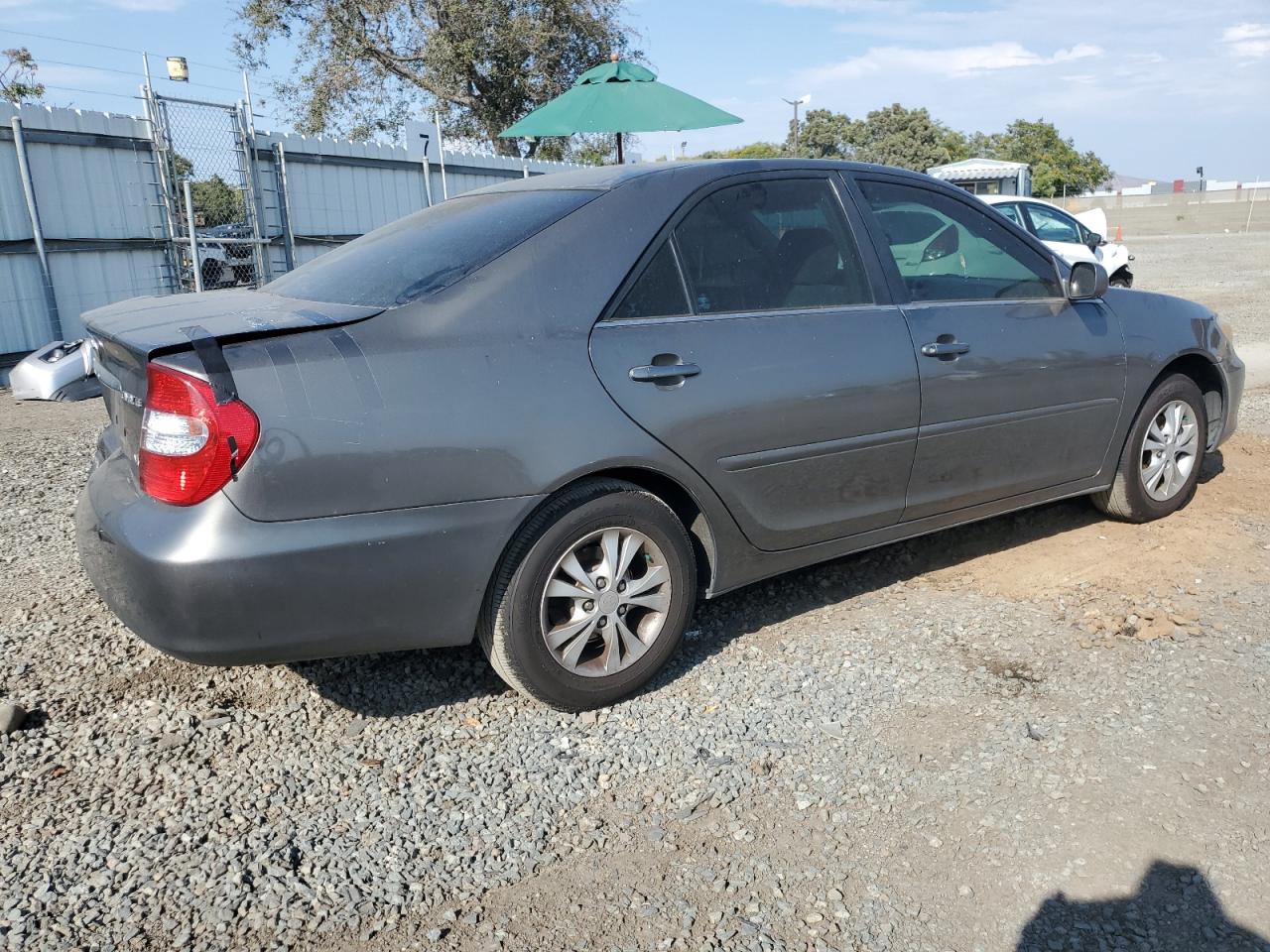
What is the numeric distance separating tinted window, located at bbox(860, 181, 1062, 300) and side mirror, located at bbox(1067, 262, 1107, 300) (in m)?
0.06

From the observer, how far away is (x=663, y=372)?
3334mm

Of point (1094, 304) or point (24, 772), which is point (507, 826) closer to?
point (24, 772)

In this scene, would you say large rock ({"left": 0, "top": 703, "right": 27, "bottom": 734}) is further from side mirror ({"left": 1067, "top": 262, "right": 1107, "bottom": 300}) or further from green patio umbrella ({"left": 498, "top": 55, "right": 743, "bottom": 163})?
green patio umbrella ({"left": 498, "top": 55, "right": 743, "bottom": 163})

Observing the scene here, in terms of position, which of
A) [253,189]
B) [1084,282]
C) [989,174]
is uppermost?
[253,189]

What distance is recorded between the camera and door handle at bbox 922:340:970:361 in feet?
13.0

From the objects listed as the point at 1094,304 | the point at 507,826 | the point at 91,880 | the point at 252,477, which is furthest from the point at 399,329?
the point at 1094,304

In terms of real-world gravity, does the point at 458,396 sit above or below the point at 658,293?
below

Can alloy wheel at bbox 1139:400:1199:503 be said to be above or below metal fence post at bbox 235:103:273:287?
below

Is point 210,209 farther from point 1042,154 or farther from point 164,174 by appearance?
point 1042,154

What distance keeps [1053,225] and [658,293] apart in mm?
14206

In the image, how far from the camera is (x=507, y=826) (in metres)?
2.79

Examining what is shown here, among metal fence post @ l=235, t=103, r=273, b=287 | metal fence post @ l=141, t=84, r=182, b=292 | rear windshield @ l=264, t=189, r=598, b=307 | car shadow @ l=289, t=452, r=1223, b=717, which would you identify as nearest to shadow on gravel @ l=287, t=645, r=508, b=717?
car shadow @ l=289, t=452, r=1223, b=717

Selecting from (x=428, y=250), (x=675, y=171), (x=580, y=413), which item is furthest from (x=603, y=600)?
(x=675, y=171)

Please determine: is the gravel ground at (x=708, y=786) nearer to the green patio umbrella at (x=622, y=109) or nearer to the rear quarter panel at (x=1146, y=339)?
the rear quarter panel at (x=1146, y=339)
